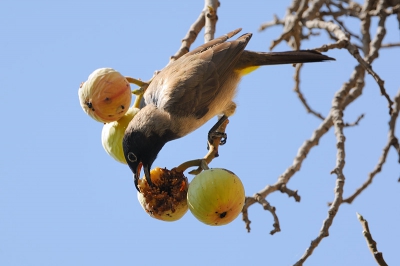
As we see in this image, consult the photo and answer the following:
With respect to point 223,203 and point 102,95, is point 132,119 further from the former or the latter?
point 223,203

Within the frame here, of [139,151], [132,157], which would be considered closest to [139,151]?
[139,151]

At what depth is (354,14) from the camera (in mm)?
7062

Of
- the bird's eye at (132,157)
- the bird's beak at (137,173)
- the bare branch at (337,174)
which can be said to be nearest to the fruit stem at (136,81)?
the bird's eye at (132,157)

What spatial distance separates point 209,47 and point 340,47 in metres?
1.22

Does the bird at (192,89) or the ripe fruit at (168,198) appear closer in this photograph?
the ripe fruit at (168,198)

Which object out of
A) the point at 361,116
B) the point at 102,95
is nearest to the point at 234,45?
the point at 361,116

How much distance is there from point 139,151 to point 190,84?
1.12 metres

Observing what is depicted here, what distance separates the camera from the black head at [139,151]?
4812mm

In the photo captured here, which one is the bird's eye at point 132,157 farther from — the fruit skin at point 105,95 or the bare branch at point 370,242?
the bare branch at point 370,242

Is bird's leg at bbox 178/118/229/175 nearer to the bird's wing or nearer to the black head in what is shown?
the black head

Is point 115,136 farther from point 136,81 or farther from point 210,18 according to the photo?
point 210,18

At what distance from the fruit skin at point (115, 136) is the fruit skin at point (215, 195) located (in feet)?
2.87

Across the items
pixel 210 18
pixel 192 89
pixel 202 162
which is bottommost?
pixel 202 162

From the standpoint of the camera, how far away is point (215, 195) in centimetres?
→ 392
